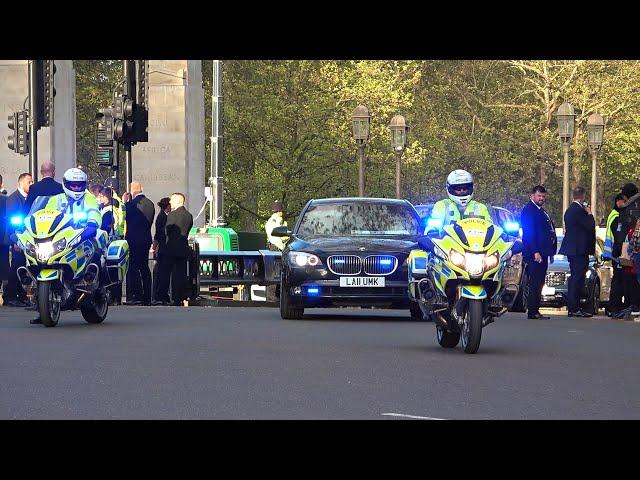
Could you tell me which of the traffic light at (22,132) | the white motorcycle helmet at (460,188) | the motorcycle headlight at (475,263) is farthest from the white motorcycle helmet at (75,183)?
the traffic light at (22,132)

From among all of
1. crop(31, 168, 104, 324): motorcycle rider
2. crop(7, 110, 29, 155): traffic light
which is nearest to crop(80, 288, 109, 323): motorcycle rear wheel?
crop(31, 168, 104, 324): motorcycle rider

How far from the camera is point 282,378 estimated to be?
14.6 meters

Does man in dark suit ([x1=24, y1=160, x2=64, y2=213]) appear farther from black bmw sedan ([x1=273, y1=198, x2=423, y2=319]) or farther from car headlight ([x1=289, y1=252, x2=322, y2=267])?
car headlight ([x1=289, y1=252, x2=322, y2=267])

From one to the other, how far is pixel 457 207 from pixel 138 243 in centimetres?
1192

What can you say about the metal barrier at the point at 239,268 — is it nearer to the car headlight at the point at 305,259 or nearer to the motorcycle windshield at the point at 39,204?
the car headlight at the point at 305,259

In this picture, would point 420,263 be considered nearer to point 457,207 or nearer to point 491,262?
point 457,207

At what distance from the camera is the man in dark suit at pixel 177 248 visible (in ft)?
97.3

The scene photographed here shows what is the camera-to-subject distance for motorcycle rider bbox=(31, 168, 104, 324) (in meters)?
21.0

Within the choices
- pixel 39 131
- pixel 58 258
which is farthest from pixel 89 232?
pixel 39 131

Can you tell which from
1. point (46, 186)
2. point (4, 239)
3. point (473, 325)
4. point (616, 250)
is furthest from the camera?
point (4, 239)

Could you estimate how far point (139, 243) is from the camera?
29266 mm

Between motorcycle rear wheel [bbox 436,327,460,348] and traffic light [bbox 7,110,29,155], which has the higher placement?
traffic light [bbox 7,110,29,155]

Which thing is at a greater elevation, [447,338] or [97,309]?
[447,338]
